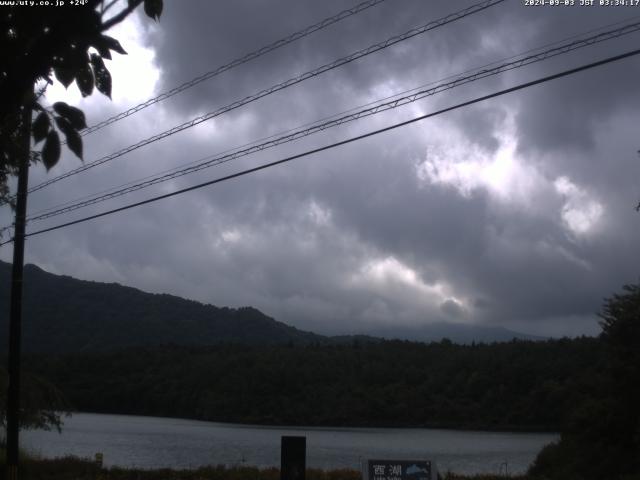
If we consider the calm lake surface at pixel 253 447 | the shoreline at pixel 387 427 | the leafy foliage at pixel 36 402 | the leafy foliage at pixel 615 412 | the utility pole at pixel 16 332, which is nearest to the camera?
the utility pole at pixel 16 332

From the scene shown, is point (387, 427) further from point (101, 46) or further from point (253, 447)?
point (101, 46)

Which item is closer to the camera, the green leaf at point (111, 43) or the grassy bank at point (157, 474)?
the green leaf at point (111, 43)

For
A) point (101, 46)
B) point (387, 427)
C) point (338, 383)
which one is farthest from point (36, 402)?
point (338, 383)

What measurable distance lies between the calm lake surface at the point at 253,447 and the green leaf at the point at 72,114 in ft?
104

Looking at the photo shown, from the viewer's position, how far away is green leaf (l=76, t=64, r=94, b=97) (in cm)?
425

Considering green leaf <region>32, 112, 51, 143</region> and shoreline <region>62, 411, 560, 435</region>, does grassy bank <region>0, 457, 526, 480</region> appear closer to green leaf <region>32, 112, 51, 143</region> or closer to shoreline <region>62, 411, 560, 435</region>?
green leaf <region>32, 112, 51, 143</region>

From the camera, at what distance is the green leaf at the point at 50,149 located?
4086 millimetres

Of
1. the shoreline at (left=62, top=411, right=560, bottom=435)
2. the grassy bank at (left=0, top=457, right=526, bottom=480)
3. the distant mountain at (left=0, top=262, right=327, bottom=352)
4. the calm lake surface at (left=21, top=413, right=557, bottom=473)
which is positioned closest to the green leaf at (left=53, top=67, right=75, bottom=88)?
the grassy bank at (left=0, top=457, right=526, bottom=480)

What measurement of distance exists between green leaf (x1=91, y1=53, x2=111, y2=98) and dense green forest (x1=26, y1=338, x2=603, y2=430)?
74.1m

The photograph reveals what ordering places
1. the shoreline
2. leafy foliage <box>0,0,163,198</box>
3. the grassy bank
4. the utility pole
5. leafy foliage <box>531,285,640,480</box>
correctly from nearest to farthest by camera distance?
1. leafy foliage <box>0,0,163,198</box>
2. the utility pole
3. the grassy bank
4. leafy foliage <box>531,285,640,480</box>
5. the shoreline

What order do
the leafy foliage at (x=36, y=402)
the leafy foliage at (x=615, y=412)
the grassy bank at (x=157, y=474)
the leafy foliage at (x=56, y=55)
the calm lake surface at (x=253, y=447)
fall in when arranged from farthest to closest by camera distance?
the calm lake surface at (x=253, y=447), the leafy foliage at (x=615, y=412), the grassy bank at (x=157, y=474), the leafy foliage at (x=36, y=402), the leafy foliage at (x=56, y=55)

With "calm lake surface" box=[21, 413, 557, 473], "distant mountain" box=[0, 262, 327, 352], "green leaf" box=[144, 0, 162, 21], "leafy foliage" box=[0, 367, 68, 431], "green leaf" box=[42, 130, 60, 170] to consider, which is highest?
"distant mountain" box=[0, 262, 327, 352]

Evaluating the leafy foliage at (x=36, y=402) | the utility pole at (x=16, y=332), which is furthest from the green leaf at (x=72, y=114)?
the leafy foliage at (x=36, y=402)

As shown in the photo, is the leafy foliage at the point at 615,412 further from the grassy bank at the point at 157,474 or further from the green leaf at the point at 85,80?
the green leaf at the point at 85,80
